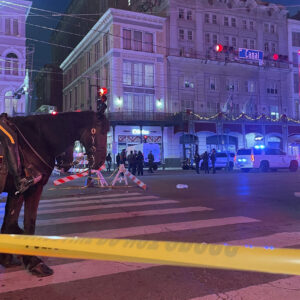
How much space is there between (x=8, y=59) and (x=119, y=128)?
48.8 ft

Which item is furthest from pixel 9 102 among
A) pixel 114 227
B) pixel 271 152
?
pixel 114 227

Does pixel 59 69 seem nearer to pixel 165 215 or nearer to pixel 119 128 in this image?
pixel 119 128

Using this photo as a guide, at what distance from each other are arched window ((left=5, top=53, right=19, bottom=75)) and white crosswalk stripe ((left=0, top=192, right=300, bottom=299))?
A: 32.9 meters

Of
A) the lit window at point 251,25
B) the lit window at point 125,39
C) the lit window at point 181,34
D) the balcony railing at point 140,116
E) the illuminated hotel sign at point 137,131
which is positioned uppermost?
the lit window at point 251,25

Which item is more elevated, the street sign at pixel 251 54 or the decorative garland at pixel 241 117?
the street sign at pixel 251 54

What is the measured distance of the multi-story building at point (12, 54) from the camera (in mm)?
37875

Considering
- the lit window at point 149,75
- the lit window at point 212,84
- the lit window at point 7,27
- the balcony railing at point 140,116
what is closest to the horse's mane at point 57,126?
the balcony railing at point 140,116

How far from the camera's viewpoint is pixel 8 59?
3806 cm

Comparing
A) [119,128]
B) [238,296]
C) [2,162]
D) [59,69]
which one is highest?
[59,69]

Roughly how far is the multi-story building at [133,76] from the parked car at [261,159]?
15.0 metres

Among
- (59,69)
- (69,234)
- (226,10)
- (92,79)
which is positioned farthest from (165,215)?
(59,69)

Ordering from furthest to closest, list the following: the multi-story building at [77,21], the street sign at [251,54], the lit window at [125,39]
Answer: the multi-story building at [77,21], the lit window at [125,39], the street sign at [251,54]

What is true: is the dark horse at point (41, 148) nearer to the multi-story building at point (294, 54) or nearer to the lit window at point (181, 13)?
the lit window at point (181, 13)

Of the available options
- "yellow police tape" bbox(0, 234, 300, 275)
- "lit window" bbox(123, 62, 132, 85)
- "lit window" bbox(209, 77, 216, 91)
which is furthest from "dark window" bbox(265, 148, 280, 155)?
"yellow police tape" bbox(0, 234, 300, 275)
